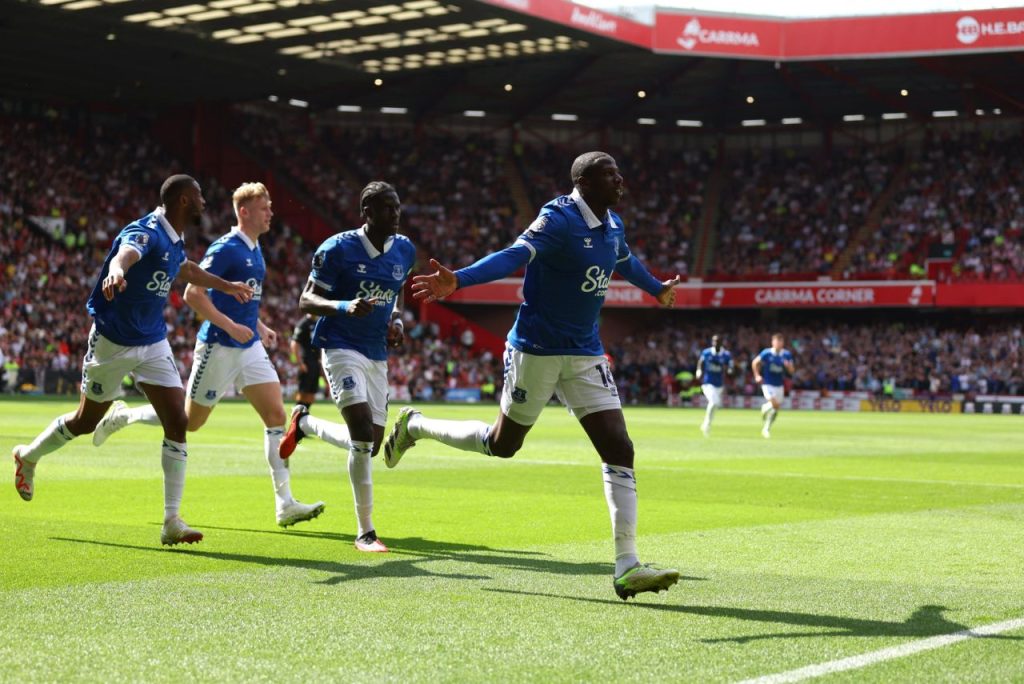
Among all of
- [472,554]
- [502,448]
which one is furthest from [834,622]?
[472,554]

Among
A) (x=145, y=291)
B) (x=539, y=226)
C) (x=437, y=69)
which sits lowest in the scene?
(x=145, y=291)

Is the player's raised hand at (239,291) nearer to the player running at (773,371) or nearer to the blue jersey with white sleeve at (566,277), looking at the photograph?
the blue jersey with white sleeve at (566,277)

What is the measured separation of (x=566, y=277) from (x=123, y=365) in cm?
361

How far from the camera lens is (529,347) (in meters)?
7.68

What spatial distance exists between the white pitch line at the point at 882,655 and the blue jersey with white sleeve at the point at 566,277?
257cm

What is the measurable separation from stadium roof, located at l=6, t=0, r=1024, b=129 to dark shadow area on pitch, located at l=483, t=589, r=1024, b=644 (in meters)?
35.4

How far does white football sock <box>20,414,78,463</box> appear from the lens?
32.9 ft

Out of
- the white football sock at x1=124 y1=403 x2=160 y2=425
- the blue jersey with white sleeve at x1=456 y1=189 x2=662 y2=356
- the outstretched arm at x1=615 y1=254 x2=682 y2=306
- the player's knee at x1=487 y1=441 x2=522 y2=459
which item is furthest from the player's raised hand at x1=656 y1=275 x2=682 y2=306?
the white football sock at x1=124 y1=403 x2=160 y2=425

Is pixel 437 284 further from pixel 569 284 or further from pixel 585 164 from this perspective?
pixel 585 164

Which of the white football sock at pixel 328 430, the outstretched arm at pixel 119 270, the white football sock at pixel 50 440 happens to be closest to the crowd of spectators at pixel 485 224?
the white football sock at pixel 50 440

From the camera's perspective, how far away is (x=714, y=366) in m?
30.5

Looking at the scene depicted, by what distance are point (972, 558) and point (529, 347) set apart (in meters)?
3.65

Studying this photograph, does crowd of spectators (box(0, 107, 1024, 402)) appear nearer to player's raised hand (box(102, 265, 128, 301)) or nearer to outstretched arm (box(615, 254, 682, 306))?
player's raised hand (box(102, 265, 128, 301))

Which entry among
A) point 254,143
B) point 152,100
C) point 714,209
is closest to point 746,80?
point 714,209
